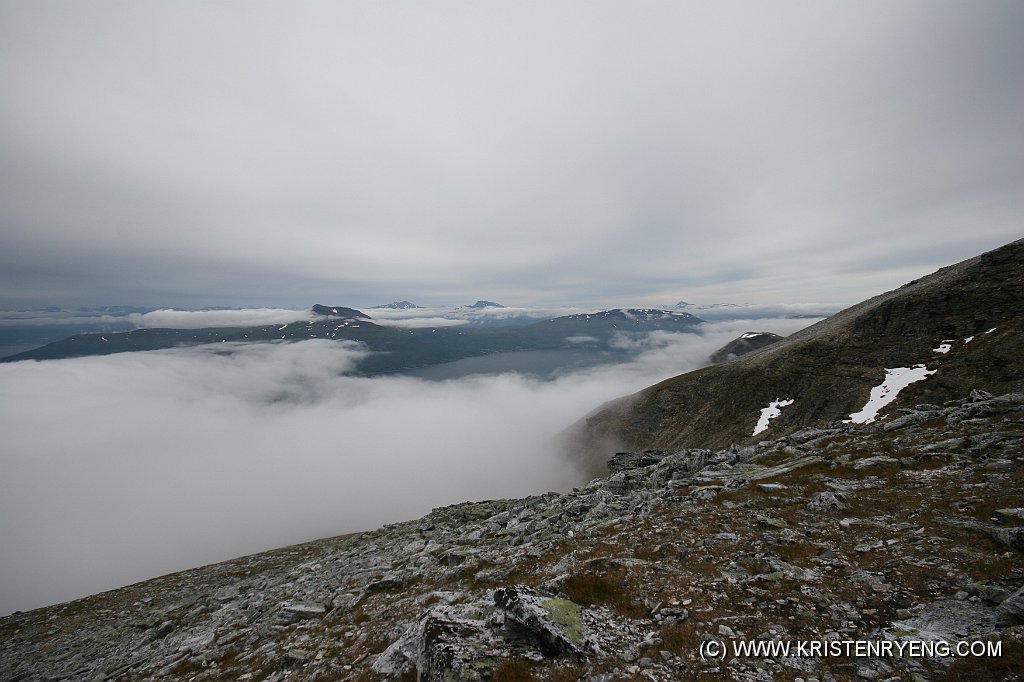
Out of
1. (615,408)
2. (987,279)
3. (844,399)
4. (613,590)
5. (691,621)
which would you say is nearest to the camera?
(691,621)

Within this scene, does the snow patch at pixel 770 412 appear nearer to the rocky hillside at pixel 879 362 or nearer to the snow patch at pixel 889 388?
the rocky hillside at pixel 879 362

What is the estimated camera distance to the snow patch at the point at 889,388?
66438mm

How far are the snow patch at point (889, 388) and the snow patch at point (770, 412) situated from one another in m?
17.9

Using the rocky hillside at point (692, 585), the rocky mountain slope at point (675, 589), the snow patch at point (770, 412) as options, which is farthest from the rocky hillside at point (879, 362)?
the rocky hillside at point (692, 585)

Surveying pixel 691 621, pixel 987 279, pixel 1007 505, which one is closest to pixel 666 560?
pixel 691 621

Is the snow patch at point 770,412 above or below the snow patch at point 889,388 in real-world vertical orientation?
below

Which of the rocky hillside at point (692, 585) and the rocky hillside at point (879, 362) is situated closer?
the rocky hillside at point (692, 585)

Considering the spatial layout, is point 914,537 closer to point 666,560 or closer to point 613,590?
point 666,560

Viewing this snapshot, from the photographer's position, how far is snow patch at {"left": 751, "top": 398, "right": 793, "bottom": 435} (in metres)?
87.5

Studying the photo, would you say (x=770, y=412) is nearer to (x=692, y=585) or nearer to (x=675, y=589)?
(x=692, y=585)

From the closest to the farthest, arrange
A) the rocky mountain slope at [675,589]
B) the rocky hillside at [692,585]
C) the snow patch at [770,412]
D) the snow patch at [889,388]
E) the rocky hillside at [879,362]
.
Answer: the rocky mountain slope at [675,589], the rocky hillside at [692,585], the rocky hillside at [879,362], the snow patch at [889,388], the snow patch at [770,412]

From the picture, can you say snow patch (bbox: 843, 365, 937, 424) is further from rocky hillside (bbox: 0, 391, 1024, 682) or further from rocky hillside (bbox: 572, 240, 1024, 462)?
rocky hillside (bbox: 0, 391, 1024, 682)

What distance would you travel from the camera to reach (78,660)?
3466 cm

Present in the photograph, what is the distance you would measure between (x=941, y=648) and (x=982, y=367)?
284 feet
